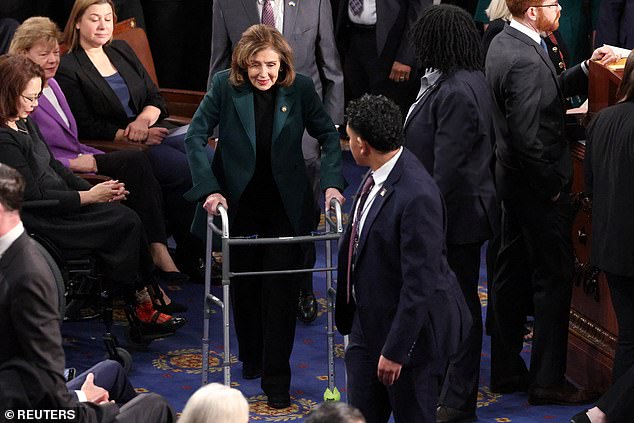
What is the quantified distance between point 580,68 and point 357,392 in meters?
2.05

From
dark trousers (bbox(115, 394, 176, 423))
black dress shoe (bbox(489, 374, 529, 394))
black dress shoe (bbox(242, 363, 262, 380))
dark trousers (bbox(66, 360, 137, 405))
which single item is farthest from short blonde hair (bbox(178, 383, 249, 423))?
black dress shoe (bbox(489, 374, 529, 394))

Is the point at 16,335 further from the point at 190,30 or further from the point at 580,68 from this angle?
the point at 190,30

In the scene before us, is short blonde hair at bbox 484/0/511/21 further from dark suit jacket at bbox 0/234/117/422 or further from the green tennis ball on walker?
dark suit jacket at bbox 0/234/117/422

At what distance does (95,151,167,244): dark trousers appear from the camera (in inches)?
257

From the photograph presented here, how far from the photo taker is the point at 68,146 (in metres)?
6.53

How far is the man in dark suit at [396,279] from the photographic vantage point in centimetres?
421

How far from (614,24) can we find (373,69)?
1.38 meters

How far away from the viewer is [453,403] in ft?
18.2

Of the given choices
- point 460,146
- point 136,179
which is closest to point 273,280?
point 460,146

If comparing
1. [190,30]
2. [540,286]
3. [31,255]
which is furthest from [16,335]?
[190,30]

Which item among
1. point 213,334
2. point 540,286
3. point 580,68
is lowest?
point 213,334

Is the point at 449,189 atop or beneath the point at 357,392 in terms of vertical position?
atop

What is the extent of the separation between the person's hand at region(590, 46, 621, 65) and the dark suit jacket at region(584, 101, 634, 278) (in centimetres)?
51

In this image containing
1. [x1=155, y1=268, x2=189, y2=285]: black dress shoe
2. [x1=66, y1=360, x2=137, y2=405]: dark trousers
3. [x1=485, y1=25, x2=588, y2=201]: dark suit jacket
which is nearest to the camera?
[x1=66, y1=360, x2=137, y2=405]: dark trousers
